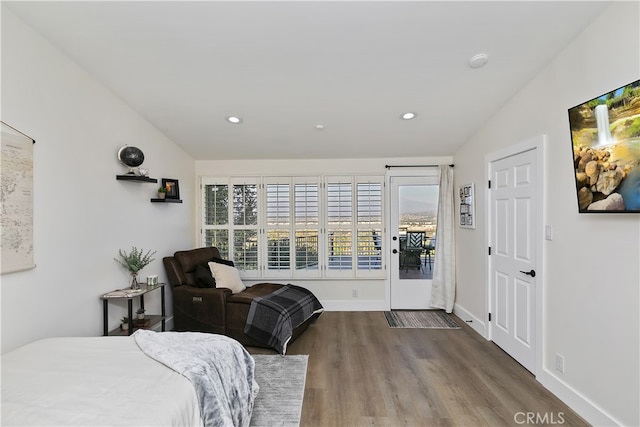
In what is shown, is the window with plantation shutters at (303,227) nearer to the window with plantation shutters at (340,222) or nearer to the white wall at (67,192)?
the window with plantation shutters at (340,222)

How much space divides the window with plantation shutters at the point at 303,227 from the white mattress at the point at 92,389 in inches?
107

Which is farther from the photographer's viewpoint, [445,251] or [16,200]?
[445,251]

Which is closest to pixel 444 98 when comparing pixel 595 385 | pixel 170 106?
pixel 595 385

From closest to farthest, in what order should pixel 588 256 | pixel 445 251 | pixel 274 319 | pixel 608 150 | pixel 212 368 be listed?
1. pixel 212 368
2. pixel 608 150
3. pixel 588 256
4. pixel 274 319
5. pixel 445 251

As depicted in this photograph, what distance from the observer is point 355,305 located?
440 centimetres

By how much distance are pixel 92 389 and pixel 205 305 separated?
6.58 ft

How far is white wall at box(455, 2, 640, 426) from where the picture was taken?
175 centimetres

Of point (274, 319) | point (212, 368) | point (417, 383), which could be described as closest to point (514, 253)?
point (417, 383)

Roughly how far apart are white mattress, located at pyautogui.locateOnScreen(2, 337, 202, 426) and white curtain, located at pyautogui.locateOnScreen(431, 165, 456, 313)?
12.0ft

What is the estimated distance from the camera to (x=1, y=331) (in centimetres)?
172

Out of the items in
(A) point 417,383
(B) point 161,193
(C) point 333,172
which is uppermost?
(C) point 333,172

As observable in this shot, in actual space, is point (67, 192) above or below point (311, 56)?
below

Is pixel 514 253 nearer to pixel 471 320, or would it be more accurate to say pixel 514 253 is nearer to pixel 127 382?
pixel 471 320

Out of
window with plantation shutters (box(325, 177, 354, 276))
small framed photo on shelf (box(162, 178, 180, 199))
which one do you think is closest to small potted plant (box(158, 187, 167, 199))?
small framed photo on shelf (box(162, 178, 180, 199))
